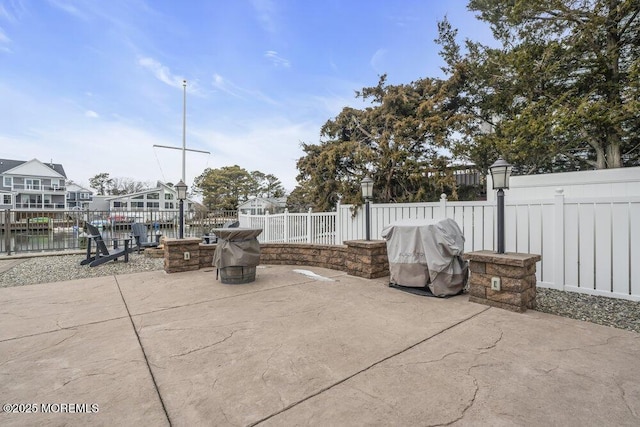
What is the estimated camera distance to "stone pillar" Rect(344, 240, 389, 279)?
5156 mm

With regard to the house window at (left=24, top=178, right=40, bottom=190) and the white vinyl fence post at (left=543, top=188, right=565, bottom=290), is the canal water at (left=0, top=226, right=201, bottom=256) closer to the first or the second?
the white vinyl fence post at (left=543, top=188, right=565, bottom=290)

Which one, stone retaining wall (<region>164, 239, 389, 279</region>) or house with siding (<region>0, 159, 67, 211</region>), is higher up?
house with siding (<region>0, 159, 67, 211</region>)

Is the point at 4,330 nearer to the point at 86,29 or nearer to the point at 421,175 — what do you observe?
the point at 86,29

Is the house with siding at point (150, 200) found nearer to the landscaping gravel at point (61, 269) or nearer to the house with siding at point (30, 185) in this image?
the house with siding at point (30, 185)

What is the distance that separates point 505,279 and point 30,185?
45093 mm

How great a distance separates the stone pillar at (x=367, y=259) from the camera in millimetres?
5156

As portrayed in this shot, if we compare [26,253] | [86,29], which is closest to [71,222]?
[26,253]

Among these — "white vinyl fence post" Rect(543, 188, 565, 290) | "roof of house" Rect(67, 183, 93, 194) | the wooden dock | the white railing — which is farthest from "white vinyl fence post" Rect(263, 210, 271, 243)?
"roof of house" Rect(67, 183, 93, 194)

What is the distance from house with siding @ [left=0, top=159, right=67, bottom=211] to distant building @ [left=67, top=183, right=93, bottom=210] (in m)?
5.53

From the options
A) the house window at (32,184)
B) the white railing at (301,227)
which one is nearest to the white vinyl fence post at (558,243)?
the white railing at (301,227)

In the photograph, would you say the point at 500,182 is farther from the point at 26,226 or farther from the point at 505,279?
the point at 26,226

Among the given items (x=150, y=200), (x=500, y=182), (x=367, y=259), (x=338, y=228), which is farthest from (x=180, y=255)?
(x=150, y=200)

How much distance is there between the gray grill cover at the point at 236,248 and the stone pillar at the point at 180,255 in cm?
135

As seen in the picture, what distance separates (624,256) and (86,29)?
12.3 meters
